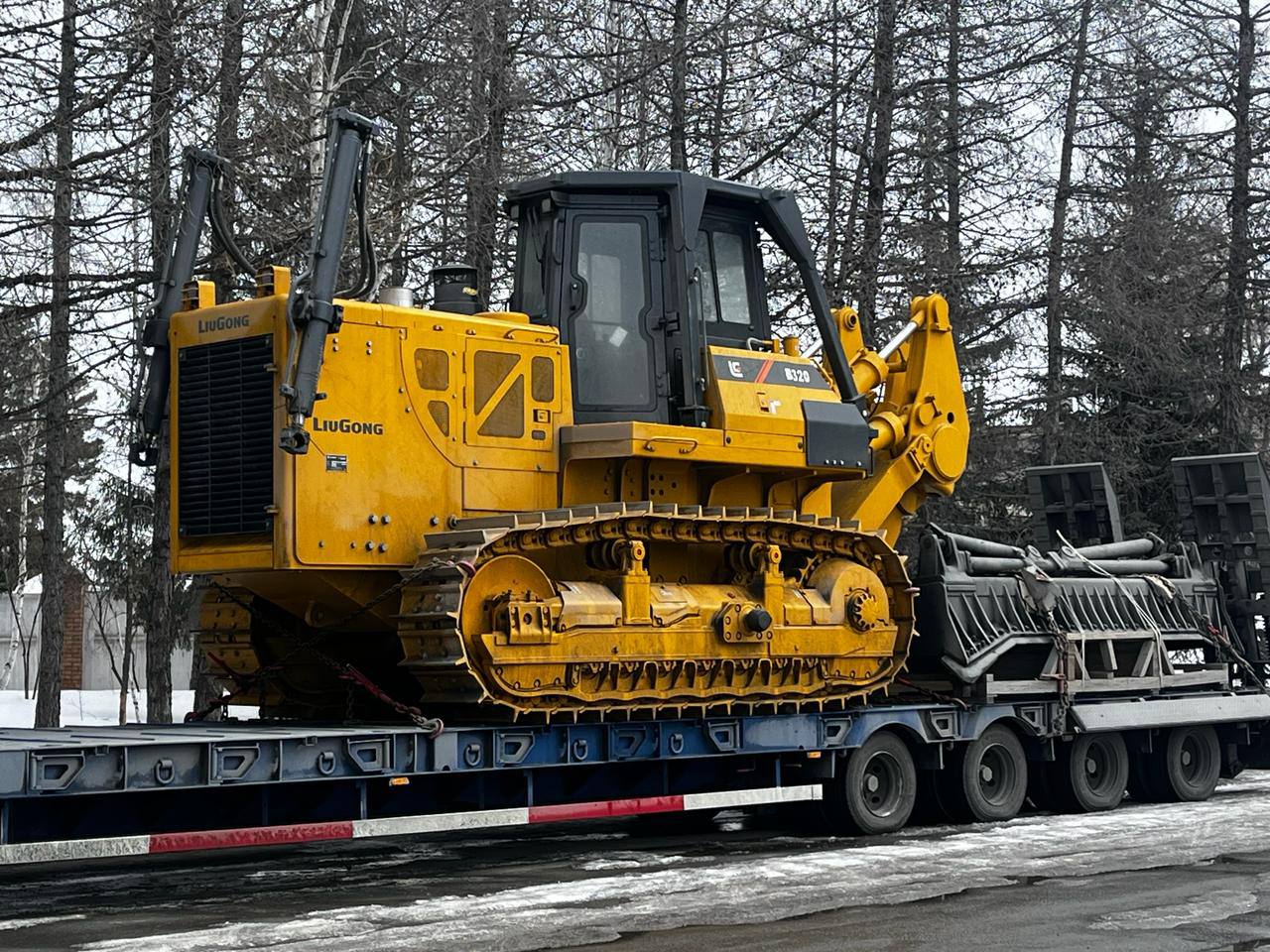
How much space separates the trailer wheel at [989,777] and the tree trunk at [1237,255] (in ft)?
45.4

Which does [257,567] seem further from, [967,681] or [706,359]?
[967,681]

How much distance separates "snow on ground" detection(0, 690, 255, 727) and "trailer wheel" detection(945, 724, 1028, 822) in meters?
13.3

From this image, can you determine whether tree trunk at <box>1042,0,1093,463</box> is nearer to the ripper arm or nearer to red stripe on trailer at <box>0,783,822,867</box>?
the ripper arm

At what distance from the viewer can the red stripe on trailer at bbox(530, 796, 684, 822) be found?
39.0 feet

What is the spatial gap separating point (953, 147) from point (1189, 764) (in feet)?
33.9

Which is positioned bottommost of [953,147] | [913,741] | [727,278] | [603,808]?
[603,808]

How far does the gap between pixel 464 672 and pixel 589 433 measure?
226 centimetres

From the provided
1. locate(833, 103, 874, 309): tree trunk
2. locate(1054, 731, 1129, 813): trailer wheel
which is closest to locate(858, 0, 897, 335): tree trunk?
locate(833, 103, 874, 309): tree trunk

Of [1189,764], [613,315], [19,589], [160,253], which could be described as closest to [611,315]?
[613,315]

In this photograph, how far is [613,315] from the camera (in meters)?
13.3

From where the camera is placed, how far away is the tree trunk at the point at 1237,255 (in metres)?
28.1

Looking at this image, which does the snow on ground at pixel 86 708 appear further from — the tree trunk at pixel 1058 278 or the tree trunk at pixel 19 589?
the tree trunk at pixel 1058 278

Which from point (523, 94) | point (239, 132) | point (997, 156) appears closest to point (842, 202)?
point (997, 156)

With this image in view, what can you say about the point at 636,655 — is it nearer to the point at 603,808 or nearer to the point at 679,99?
the point at 603,808
